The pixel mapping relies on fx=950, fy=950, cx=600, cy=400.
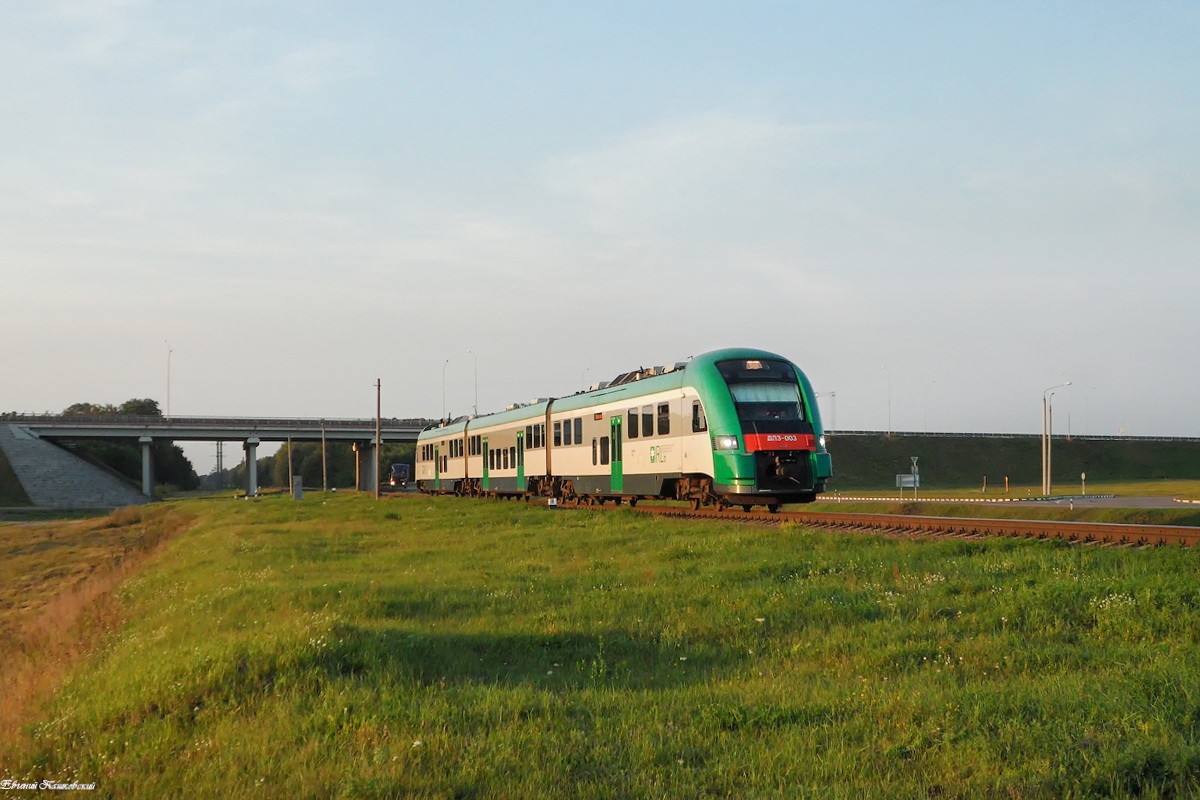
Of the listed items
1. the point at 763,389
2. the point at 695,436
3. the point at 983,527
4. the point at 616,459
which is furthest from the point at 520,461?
the point at 983,527

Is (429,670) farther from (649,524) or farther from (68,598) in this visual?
(68,598)

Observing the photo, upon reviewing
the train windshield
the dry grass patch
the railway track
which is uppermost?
the train windshield

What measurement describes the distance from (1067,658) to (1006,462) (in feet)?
343

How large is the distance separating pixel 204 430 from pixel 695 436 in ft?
265

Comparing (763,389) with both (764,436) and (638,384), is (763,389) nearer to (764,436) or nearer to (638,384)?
(764,436)

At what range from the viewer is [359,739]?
24.6 feet

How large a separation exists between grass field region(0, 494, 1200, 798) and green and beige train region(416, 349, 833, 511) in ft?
21.6

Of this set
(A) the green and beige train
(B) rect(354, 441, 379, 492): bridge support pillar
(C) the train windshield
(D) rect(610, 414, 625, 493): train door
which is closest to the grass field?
(A) the green and beige train

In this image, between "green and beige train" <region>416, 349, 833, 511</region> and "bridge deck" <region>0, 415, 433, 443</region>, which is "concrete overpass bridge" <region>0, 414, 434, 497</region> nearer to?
"bridge deck" <region>0, 415, 433, 443</region>

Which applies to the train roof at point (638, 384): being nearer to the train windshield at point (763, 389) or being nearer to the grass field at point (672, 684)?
the train windshield at point (763, 389)

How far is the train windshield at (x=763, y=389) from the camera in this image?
77.8ft

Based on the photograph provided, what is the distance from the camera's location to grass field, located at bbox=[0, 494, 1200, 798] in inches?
262

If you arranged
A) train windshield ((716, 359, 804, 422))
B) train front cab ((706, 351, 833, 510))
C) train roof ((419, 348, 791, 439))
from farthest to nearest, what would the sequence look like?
train roof ((419, 348, 791, 439)), train windshield ((716, 359, 804, 422)), train front cab ((706, 351, 833, 510))

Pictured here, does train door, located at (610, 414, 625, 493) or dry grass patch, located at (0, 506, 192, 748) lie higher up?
train door, located at (610, 414, 625, 493)
